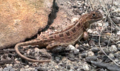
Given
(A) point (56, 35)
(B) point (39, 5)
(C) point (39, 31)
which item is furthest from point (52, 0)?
(A) point (56, 35)

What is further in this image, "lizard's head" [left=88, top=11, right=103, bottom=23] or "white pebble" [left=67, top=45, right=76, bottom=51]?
"lizard's head" [left=88, top=11, right=103, bottom=23]

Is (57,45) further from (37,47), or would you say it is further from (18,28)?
(18,28)

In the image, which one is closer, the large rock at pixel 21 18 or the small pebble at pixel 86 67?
the small pebble at pixel 86 67

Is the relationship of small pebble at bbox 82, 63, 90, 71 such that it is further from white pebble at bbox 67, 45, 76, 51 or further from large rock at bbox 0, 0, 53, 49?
large rock at bbox 0, 0, 53, 49

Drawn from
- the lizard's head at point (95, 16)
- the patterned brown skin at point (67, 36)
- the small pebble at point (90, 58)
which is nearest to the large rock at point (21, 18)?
the patterned brown skin at point (67, 36)

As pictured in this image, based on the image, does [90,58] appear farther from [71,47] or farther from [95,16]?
[95,16]

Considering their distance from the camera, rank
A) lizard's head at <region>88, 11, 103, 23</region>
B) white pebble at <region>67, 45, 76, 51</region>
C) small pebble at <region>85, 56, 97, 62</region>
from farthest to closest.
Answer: lizard's head at <region>88, 11, 103, 23</region> → white pebble at <region>67, 45, 76, 51</region> → small pebble at <region>85, 56, 97, 62</region>

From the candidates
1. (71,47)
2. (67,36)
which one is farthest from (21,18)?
(71,47)

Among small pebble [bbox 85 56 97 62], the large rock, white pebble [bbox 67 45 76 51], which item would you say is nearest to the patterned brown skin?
white pebble [bbox 67 45 76 51]

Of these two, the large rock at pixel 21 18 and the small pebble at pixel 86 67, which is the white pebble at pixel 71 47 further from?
the large rock at pixel 21 18
